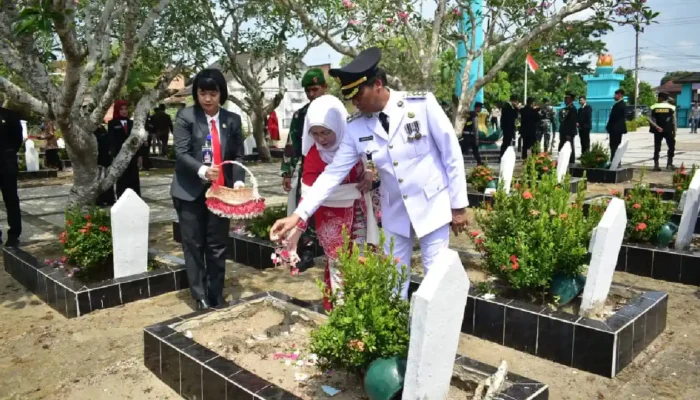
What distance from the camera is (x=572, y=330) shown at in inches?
150

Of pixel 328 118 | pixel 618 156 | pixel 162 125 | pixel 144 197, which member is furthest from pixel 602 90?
pixel 328 118

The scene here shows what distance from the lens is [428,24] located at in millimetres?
9266

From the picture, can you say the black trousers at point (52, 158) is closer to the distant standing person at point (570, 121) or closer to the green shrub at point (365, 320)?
the distant standing person at point (570, 121)

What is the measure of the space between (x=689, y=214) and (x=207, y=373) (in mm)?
4534

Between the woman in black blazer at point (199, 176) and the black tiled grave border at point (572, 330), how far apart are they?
2.01 metres

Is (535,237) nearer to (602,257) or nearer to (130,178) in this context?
(602,257)

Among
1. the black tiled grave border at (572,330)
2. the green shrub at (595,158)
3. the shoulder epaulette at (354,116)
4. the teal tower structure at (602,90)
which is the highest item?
the teal tower structure at (602,90)

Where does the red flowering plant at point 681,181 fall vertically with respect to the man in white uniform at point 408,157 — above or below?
below

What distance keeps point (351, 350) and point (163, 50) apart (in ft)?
39.7

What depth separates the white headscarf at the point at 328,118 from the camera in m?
3.60

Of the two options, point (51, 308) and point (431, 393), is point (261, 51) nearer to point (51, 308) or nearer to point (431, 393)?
point (51, 308)

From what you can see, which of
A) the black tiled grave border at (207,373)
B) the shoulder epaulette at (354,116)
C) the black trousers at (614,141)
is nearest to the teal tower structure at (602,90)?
the black trousers at (614,141)

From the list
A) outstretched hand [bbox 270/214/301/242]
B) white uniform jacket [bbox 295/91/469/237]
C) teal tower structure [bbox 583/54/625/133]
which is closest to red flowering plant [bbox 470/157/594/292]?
white uniform jacket [bbox 295/91/469/237]

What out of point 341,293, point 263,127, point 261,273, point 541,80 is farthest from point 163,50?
point 541,80
